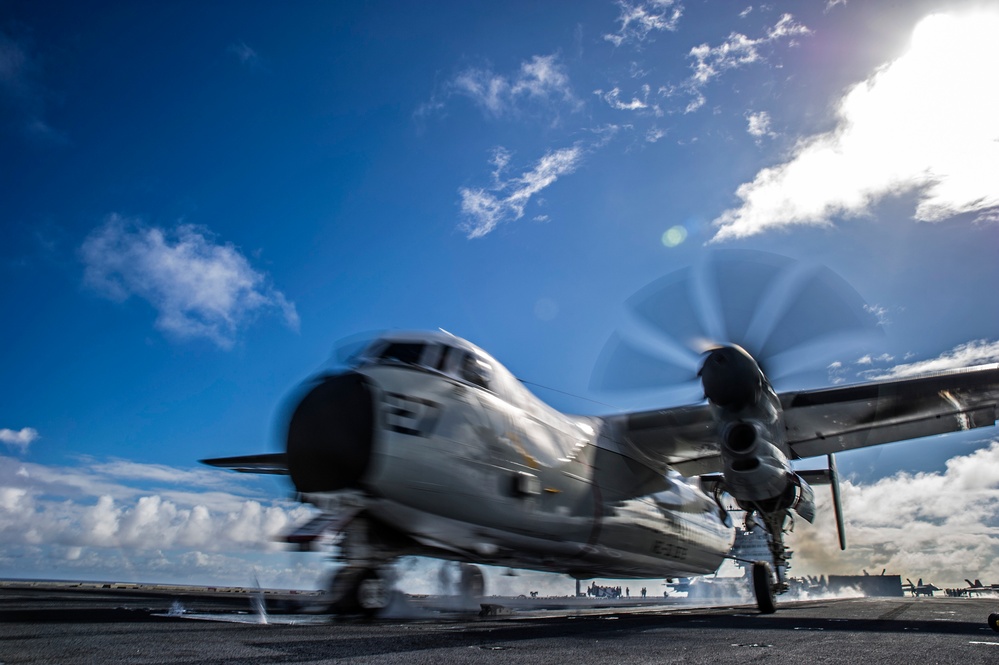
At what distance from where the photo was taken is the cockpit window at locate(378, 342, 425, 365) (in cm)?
802

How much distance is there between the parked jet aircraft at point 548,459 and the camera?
698 cm

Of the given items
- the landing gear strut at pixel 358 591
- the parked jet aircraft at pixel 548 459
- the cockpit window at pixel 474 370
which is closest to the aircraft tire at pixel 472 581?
the parked jet aircraft at pixel 548 459

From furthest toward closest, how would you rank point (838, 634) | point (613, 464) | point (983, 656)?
point (613, 464) < point (838, 634) < point (983, 656)

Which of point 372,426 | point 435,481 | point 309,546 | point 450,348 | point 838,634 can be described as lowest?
point 838,634

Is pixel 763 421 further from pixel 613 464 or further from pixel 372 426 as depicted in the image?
pixel 372 426

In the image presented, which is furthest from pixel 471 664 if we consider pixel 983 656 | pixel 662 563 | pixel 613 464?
pixel 662 563

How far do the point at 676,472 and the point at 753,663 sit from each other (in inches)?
423

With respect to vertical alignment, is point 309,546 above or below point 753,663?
above

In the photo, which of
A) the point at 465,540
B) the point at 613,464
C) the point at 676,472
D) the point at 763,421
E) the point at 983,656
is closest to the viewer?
the point at 983,656

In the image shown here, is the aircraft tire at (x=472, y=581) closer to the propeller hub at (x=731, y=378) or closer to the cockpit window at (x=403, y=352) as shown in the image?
the cockpit window at (x=403, y=352)

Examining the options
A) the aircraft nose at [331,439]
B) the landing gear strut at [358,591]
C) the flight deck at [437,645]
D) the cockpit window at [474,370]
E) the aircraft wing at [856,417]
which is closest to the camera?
the flight deck at [437,645]

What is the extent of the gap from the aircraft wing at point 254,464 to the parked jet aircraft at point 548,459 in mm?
45

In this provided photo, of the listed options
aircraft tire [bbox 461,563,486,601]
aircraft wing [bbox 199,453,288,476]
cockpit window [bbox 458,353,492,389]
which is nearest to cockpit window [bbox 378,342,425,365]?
cockpit window [bbox 458,353,492,389]

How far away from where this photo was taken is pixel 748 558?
1346 cm
